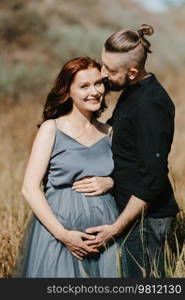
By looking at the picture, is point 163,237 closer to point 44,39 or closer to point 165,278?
point 165,278

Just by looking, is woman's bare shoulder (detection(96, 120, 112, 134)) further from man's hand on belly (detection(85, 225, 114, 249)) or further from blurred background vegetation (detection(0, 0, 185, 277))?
blurred background vegetation (detection(0, 0, 185, 277))

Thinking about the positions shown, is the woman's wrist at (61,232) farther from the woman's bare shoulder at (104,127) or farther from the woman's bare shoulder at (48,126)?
the woman's bare shoulder at (104,127)

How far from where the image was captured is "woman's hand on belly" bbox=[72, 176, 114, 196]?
10.9ft

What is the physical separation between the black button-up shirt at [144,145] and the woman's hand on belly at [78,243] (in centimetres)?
31

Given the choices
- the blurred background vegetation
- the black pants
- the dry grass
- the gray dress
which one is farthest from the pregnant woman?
the blurred background vegetation

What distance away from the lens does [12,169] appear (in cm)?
672

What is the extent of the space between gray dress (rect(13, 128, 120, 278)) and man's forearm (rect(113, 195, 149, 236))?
0.07 meters

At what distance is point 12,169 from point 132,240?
11.3 ft

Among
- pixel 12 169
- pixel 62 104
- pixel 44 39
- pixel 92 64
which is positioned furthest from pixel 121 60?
pixel 44 39

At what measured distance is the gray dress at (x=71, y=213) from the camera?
3303mm

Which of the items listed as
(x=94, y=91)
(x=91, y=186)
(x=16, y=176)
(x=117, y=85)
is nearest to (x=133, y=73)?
(x=117, y=85)

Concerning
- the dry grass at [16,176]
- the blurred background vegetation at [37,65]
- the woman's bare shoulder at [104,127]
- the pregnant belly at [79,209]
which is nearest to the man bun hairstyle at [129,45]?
the woman's bare shoulder at [104,127]

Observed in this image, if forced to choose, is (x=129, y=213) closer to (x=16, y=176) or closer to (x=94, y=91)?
(x=94, y=91)

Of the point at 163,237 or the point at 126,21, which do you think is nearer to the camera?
the point at 163,237
